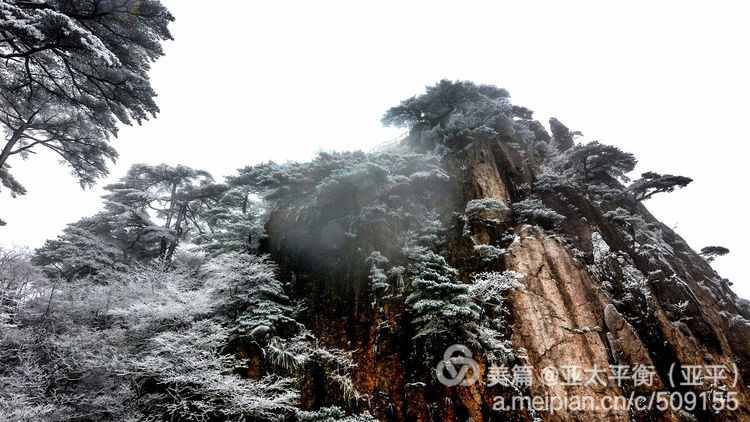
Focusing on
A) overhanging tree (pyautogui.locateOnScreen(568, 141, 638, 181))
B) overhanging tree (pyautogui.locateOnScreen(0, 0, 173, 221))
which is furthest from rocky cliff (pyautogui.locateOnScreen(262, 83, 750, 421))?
overhanging tree (pyautogui.locateOnScreen(0, 0, 173, 221))

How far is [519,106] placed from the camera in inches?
821

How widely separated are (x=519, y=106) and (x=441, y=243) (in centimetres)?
1356

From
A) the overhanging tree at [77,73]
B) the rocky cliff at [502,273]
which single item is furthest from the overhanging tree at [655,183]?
the overhanging tree at [77,73]

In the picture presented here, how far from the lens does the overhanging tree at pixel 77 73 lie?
6.69 metres

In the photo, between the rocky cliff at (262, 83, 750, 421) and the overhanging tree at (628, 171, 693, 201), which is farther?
the overhanging tree at (628, 171, 693, 201)

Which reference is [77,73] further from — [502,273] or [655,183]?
[655,183]

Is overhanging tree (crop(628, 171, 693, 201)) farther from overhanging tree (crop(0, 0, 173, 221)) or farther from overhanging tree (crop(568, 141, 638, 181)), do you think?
overhanging tree (crop(0, 0, 173, 221))

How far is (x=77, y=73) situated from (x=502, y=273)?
14409 mm

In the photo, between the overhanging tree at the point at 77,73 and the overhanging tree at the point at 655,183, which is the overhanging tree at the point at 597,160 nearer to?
the overhanging tree at the point at 655,183

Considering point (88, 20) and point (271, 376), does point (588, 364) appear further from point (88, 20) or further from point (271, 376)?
point (88, 20)

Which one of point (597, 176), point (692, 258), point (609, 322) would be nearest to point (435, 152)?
point (597, 176)

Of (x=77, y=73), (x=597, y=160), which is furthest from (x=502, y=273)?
(x=77, y=73)

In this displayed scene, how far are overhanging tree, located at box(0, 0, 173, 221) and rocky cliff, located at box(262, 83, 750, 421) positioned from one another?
7388 mm

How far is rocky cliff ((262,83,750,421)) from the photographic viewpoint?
8766mm
